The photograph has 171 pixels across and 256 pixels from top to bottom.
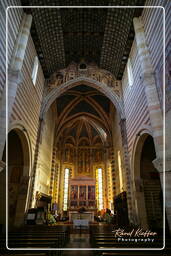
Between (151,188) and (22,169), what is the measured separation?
10.7 metres

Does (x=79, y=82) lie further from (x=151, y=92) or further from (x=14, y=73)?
(x=151, y=92)

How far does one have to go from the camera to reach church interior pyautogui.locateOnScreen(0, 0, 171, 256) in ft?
27.8

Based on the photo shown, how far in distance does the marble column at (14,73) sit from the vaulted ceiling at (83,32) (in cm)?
179

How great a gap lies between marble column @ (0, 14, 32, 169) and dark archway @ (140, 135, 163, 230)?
34.0 ft

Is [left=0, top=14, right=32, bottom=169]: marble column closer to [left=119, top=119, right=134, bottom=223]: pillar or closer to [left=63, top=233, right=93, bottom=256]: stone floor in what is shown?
[left=63, top=233, right=93, bottom=256]: stone floor

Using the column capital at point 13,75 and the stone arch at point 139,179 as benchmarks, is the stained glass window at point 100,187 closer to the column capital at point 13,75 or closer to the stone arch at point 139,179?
the stone arch at point 139,179

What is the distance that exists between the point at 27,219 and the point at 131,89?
13146mm

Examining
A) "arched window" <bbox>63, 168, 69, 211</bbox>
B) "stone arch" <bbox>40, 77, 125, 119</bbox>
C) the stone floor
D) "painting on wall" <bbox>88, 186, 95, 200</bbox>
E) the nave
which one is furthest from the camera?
"arched window" <bbox>63, 168, 69, 211</bbox>

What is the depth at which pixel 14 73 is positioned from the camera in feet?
33.7

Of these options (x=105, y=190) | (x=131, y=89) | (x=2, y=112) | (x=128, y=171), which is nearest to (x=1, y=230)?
(x=2, y=112)

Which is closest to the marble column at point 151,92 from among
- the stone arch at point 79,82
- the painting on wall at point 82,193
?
the stone arch at point 79,82

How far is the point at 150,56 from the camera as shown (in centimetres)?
1098

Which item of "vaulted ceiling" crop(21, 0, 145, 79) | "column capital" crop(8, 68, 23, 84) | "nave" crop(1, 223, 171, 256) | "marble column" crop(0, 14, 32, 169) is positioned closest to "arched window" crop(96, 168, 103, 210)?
"vaulted ceiling" crop(21, 0, 145, 79)

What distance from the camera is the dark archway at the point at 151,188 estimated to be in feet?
41.7
